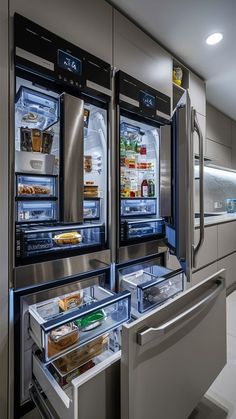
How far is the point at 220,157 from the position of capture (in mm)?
3398

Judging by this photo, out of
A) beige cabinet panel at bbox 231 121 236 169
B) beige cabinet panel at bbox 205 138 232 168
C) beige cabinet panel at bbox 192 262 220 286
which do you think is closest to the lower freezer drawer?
beige cabinet panel at bbox 192 262 220 286

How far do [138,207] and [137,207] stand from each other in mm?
11

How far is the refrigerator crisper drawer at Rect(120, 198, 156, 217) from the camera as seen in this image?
5.78 ft

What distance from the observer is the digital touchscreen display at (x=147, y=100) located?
1.61 m

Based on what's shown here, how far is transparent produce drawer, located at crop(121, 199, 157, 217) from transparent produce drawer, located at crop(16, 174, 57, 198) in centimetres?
59

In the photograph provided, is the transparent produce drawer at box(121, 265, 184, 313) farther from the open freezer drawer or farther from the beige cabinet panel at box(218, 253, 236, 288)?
the beige cabinet panel at box(218, 253, 236, 288)

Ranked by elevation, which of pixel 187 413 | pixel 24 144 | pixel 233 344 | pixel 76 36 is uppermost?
pixel 76 36

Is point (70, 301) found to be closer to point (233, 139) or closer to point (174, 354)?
point (174, 354)

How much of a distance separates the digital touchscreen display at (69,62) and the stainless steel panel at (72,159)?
149 millimetres

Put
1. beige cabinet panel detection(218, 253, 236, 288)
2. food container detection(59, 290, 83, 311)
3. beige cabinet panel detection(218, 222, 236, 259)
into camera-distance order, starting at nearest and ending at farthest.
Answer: food container detection(59, 290, 83, 311)
beige cabinet panel detection(218, 222, 236, 259)
beige cabinet panel detection(218, 253, 236, 288)

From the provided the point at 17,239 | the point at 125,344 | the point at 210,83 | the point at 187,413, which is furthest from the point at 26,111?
the point at 210,83

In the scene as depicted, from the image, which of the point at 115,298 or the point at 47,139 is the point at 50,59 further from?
the point at 115,298

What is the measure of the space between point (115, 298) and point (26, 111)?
1.08m

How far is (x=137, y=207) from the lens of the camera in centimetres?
188
